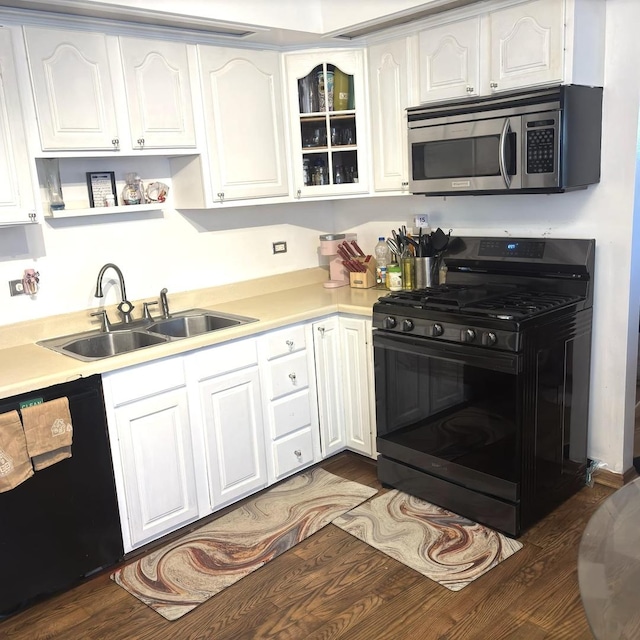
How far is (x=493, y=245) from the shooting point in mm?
3258

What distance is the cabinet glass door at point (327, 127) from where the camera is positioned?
3.40 m

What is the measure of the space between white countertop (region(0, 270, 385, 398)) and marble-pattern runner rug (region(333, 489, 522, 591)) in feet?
Result: 3.02

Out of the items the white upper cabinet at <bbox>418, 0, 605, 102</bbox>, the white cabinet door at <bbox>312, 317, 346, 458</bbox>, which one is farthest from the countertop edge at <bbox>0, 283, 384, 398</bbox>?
the white upper cabinet at <bbox>418, 0, 605, 102</bbox>

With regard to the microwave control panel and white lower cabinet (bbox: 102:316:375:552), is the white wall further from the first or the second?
white lower cabinet (bbox: 102:316:375:552)

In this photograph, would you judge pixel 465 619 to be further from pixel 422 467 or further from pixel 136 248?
pixel 136 248

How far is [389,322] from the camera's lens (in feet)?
9.64

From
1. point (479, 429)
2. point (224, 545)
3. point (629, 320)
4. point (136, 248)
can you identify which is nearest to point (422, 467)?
point (479, 429)

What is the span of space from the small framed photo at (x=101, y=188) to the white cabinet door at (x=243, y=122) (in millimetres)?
473

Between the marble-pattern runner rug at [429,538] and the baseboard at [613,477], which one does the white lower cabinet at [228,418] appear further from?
the baseboard at [613,477]

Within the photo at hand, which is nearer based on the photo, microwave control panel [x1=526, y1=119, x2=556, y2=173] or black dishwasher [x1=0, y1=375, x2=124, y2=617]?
black dishwasher [x1=0, y1=375, x2=124, y2=617]

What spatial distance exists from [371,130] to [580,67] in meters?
1.12

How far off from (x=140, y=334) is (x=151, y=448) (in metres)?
0.61

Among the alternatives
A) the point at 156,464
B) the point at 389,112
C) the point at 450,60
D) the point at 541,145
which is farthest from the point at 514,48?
the point at 156,464

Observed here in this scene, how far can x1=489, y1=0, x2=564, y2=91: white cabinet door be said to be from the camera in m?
2.60
